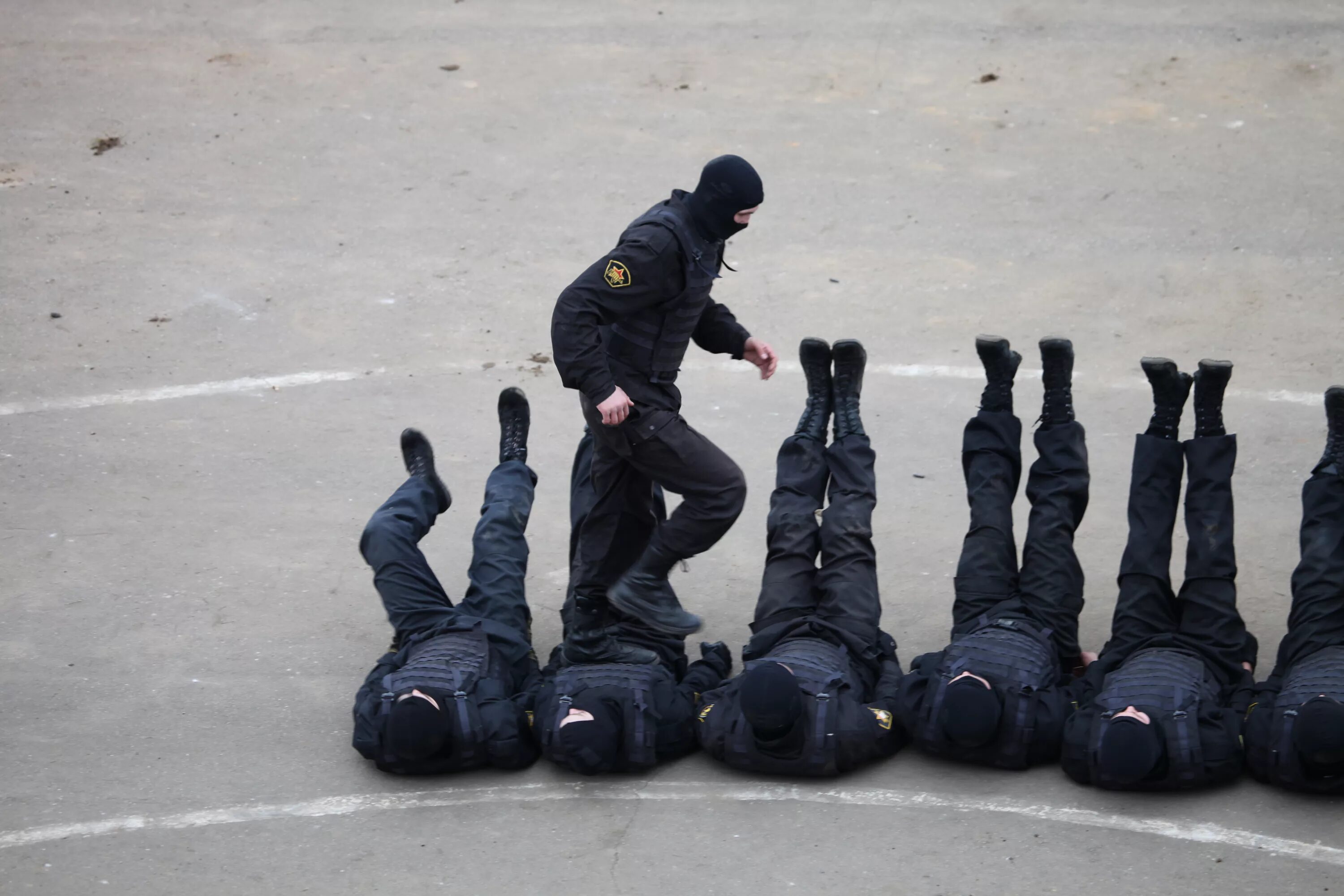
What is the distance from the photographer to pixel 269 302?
8.59m

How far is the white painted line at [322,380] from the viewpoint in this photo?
25.2ft

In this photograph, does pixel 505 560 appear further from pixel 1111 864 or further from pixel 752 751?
pixel 1111 864

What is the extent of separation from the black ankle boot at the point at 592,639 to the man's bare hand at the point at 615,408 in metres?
0.83

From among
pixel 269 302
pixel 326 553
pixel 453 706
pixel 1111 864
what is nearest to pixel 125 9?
pixel 269 302

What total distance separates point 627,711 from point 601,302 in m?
1.46

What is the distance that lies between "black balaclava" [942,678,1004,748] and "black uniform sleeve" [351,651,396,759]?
2010mm

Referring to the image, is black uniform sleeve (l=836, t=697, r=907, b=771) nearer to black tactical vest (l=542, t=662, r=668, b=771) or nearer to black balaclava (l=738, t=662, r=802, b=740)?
black balaclava (l=738, t=662, r=802, b=740)

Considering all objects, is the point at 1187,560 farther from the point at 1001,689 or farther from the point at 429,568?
the point at 429,568

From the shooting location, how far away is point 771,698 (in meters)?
4.85

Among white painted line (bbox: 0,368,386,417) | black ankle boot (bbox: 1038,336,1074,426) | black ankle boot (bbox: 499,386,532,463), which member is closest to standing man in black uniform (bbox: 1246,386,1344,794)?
black ankle boot (bbox: 1038,336,1074,426)

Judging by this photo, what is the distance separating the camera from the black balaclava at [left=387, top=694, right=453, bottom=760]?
5023 millimetres

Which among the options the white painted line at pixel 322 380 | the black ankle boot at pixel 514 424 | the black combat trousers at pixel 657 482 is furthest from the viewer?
the white painted line at pixel 322 380

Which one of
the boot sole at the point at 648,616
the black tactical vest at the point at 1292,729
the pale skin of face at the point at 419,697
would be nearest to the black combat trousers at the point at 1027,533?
the black tactical vest at the point at 1292,729

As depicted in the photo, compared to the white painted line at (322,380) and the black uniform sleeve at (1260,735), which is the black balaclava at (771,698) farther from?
the white painted line at (322,380)
